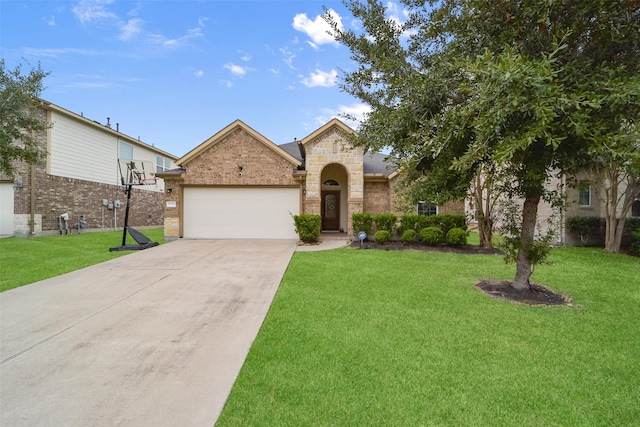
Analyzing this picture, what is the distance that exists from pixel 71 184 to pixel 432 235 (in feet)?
60.6

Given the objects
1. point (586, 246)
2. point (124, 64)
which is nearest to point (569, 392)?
point (586, 246)

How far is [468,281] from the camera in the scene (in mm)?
6723

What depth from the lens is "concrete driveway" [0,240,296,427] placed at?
2.54 meters

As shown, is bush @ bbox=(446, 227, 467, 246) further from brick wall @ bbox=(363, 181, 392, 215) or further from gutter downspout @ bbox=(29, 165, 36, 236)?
→ gutter downspout @ bbox=(29, 165, 36, 236)

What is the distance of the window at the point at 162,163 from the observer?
22.9m

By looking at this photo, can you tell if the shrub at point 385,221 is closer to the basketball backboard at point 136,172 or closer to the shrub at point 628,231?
the shrub at point 628,231

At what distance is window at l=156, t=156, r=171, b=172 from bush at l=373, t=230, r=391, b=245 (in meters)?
18.7

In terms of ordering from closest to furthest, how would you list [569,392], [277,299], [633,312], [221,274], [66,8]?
[569,392] < [633,312] < [277,299] < [221,274] < [66,8]

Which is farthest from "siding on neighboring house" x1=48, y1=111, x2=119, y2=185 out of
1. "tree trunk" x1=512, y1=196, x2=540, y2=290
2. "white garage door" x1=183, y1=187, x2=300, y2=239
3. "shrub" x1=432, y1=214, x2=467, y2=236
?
"tree trunk" x1=512, y1=196, x2=540, y2=290

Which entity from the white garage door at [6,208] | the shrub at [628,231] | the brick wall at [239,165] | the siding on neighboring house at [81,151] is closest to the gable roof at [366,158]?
the brick wall at [239,165]

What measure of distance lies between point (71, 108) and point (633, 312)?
23098mm

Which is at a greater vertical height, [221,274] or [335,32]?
[335,32]

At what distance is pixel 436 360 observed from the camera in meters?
3.24

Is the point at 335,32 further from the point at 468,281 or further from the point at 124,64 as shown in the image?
the point at 124,64
